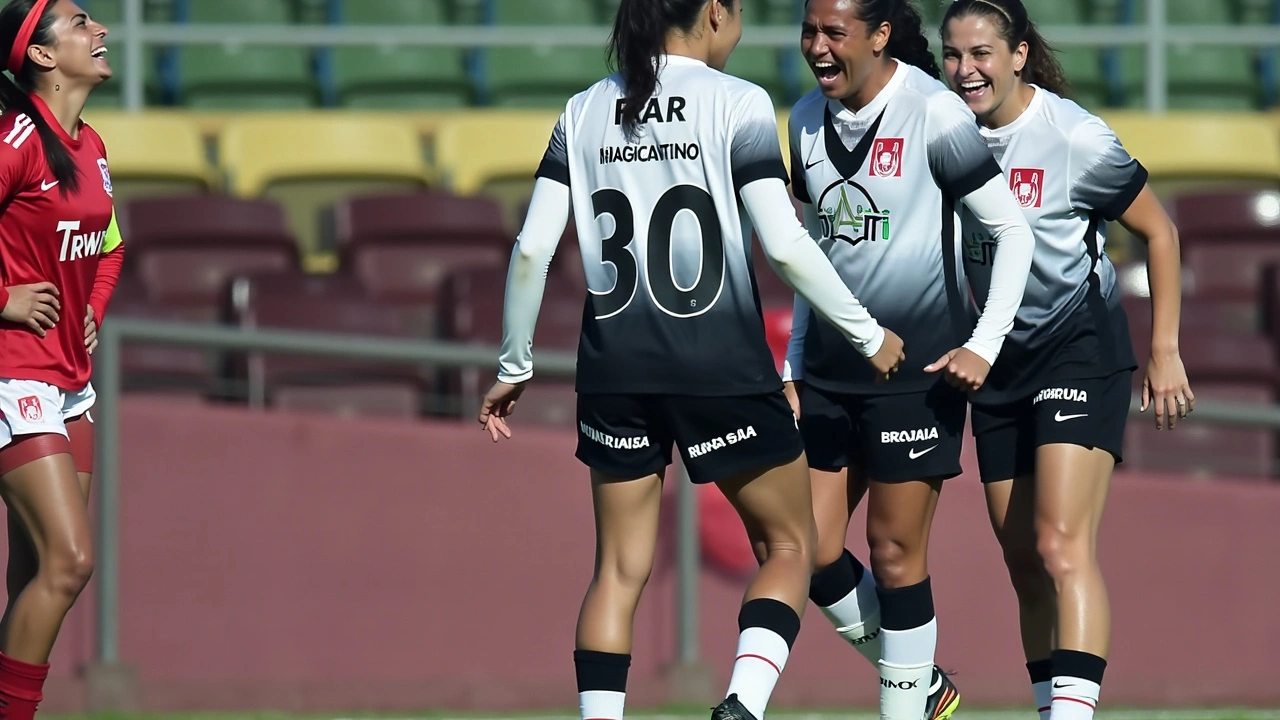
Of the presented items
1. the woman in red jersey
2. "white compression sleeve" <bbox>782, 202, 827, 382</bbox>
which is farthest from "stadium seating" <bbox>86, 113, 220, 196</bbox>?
"white compression sleeve" <bbox>782, 202, 827, 382</bbox>

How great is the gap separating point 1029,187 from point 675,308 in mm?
1107

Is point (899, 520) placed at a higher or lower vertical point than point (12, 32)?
lower

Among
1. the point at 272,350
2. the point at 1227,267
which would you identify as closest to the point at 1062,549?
the point at 272,350

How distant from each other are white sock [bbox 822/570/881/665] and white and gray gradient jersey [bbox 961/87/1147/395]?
698 millimetres

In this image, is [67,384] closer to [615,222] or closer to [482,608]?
[615,222]

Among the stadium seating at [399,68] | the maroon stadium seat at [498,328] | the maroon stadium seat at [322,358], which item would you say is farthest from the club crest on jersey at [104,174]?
the stadium seating at [399,68]

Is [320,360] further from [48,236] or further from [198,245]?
[48,236]

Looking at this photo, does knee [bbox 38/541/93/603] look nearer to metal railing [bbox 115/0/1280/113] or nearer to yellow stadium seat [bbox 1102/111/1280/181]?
metal railing [bbox 115/0/1280/113]

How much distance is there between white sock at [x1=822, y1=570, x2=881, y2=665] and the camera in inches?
207

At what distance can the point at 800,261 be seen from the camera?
4.33m

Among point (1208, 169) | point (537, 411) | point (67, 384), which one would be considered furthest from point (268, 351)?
point (1208, 169)

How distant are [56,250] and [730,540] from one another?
373 cm

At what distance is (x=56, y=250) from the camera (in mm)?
4883

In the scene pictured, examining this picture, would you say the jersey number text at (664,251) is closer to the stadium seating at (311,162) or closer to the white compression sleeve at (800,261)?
the white compression sleeve at (800,261)
